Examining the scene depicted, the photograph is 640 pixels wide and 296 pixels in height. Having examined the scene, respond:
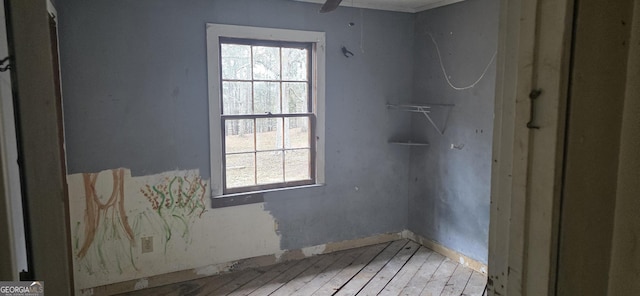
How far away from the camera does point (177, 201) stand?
3188 mm

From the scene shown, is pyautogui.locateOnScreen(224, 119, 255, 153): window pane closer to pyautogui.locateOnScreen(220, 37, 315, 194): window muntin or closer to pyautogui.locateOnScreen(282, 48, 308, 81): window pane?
pyautogui.locateOnScreen(220, 37, 315, 194): window muntin

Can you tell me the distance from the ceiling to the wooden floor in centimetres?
A: 230

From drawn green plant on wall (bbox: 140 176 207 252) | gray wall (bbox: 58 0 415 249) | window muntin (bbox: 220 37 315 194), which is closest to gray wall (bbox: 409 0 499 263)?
gray wall (bbox: 58 0 415 249)

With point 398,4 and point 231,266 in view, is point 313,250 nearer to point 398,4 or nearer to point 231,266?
point 231,266

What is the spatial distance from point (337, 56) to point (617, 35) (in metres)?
3.03

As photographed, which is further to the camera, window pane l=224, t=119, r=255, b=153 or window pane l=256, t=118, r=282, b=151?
window pane l=256, t=118, r=282, b=151

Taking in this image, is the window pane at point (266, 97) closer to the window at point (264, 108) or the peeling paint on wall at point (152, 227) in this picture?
the window at point (264, 108)

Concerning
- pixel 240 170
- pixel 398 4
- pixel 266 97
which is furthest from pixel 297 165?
pixel 398 4

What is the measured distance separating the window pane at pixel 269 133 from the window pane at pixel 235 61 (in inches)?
15.8

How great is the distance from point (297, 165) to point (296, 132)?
0.99 ft

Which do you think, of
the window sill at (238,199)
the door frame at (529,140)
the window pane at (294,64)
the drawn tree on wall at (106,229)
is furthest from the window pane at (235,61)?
the door frame at (529,140)

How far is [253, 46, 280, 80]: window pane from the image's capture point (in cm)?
337

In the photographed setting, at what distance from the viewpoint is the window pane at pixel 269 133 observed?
3465 mm

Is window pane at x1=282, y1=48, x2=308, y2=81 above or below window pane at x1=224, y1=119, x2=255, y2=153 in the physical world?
above
